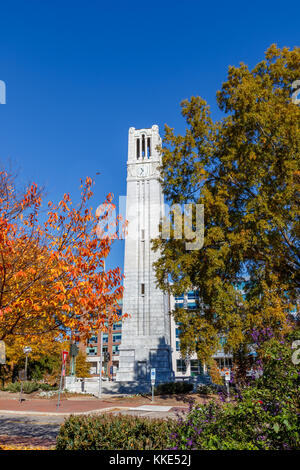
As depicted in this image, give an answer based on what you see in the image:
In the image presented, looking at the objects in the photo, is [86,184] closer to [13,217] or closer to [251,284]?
[13,217]

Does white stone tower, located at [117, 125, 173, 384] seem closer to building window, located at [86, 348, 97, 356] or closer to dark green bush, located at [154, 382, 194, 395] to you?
dark green bush, located at [154, 382, 194, 395]

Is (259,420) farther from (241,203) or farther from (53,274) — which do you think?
(241,203)

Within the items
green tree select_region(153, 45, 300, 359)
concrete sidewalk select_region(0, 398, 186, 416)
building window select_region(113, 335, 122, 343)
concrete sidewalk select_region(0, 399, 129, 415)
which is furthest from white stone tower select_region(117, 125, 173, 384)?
building window select_region(113, 335, 122, 343)

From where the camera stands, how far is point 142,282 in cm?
4547

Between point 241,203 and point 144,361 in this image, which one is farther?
point 144,361

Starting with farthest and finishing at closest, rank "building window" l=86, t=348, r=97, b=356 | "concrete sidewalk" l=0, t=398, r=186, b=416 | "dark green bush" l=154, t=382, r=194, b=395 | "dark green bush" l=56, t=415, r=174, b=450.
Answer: "building window" l=86, t=348, r=97, b=356 < "dark green bush" l=154, t=382, r=194, b=395 < "concrete sidewalk" l=0, t=398, r=186, b=416 < "dark green bush" l=56, t=415, r=174, b=450

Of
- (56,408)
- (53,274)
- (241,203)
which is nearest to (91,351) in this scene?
(56,408)

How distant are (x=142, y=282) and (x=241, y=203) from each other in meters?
28.2

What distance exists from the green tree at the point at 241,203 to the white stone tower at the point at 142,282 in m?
20.1

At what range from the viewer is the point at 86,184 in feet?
27.7

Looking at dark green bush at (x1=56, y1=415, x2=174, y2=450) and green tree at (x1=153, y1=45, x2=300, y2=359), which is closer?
dark green bush at (x1=56, y1=415, x2=174, y2=450)

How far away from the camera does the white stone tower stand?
4153cm

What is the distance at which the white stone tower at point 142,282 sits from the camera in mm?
41531
